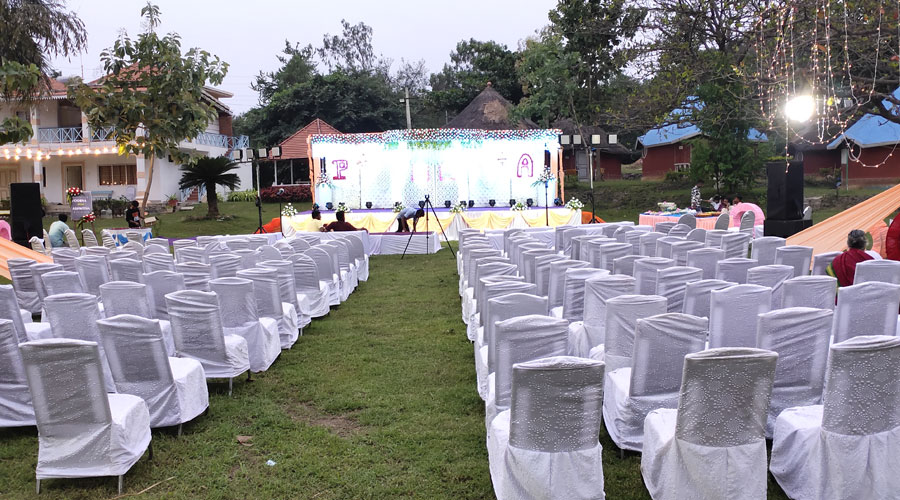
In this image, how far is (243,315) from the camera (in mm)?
6480

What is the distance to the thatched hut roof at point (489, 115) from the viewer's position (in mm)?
31922

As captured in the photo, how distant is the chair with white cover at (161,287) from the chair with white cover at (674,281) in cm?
425

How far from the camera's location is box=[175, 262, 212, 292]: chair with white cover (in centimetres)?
737

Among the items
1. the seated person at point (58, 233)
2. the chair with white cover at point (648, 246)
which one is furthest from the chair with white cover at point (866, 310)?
the seated person at point (58, 233)

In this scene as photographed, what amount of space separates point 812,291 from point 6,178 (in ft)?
108

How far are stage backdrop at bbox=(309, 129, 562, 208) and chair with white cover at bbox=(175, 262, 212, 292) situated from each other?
1357cm

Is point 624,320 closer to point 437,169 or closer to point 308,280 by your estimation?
point 308,280

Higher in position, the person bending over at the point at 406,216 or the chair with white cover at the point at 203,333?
the person bending over at the point at 406,216

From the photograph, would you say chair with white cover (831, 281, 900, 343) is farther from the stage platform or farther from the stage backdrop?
the stage backdrop

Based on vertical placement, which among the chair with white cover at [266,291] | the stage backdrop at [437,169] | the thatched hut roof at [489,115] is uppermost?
the thatched hut roof at [489,115]

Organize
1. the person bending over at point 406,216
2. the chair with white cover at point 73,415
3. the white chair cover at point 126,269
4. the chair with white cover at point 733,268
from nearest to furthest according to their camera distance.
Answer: the chair with white cover at point 73,415, the chair with white cover at point 733,268, the white chair cover at point 126,269, the person bending over at point 406,216

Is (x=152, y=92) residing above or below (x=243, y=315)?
above

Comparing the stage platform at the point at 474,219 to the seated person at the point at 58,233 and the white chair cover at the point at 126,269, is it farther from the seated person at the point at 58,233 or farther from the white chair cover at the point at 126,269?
the white chair cover at the point at 126,269

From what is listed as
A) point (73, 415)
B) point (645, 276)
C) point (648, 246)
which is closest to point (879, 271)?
point (645, 276)
